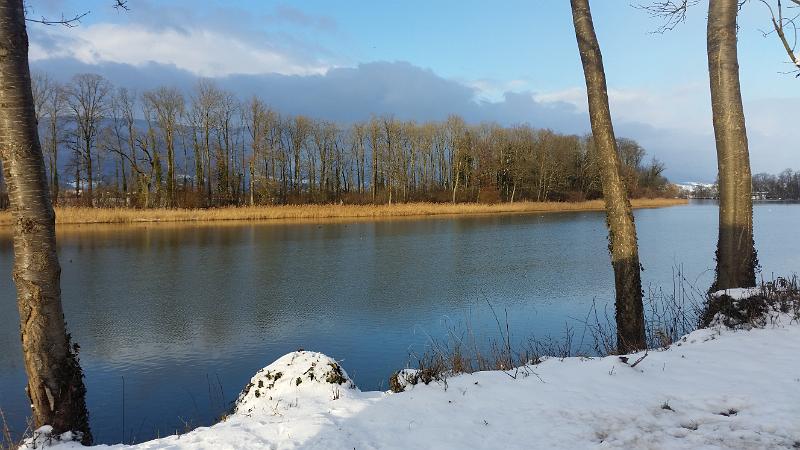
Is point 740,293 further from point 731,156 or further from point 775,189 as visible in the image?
point 775,189

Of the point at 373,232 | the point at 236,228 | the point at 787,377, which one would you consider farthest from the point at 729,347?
the point at 236,228

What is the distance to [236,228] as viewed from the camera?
88.5ft

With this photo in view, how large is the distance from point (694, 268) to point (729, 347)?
29.4 feet

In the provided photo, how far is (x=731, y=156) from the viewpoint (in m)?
5.37

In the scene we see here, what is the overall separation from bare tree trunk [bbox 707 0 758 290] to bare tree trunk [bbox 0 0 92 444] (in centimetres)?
602

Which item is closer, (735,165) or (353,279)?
(735,165)

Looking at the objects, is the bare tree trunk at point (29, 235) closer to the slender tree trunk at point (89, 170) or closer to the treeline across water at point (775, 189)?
the slender tree trunk at point (89, 170)

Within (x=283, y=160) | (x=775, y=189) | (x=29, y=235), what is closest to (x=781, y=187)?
(x=775, y=189)

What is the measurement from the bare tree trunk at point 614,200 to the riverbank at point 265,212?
1097 inches

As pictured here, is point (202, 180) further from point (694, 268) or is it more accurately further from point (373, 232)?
point (694, 268)

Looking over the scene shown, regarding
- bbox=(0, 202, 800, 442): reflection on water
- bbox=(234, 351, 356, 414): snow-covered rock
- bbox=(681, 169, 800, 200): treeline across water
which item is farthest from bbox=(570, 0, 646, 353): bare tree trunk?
bbox=(681, 169, 800, 200): treeline across water

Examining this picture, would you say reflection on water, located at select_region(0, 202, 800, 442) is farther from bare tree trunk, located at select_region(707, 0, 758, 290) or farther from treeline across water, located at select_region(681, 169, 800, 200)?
treeline across water, located at select_region(681, 169, 800, 200)

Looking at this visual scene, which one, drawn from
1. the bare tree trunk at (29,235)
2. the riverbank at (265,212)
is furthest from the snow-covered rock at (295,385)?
the riverbank at (265,212)

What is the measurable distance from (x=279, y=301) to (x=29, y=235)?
6.49 meters
